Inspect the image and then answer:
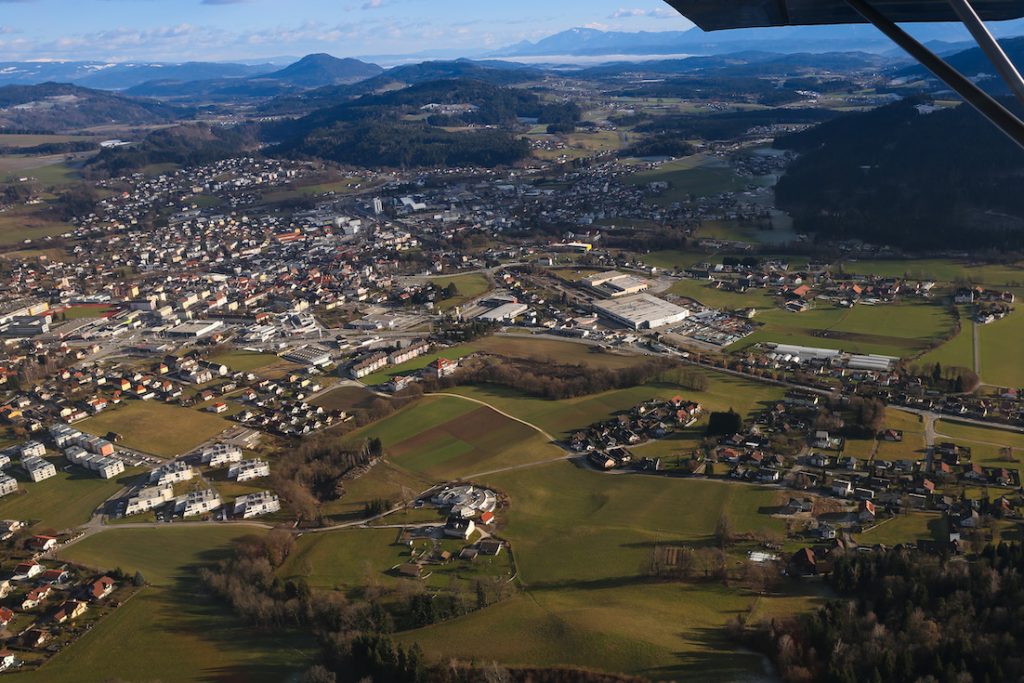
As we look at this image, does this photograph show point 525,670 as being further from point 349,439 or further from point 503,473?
point 349,439

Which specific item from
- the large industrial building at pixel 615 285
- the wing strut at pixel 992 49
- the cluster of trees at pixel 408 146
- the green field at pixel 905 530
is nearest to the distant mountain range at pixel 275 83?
the cluster of trees at pixel 408 146

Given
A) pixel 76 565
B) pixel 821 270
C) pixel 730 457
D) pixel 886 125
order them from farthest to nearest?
pixel 886 125
pixel 821 270
pixel 730 457
pixel 76 565

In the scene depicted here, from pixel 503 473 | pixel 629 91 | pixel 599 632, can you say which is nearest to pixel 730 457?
pixel 503 473

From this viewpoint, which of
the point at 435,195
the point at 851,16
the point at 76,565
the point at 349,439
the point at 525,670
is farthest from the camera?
the point at 435,195

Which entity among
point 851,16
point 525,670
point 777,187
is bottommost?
point 525,670

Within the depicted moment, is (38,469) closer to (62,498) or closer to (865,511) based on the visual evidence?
(62,498)

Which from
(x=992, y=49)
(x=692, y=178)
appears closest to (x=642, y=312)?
(x=992, y=49)

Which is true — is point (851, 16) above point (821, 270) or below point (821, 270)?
above
